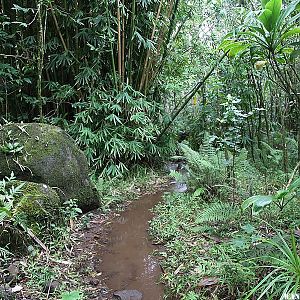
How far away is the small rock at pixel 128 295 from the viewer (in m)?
2.07

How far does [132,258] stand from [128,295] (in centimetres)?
52

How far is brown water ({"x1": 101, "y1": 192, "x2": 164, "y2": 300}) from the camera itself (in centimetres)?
222

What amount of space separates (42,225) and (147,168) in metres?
2.55

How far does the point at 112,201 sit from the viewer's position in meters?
3.78

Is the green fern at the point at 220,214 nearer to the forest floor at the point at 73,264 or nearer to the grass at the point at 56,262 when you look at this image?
the forest floor at the point at 73,264

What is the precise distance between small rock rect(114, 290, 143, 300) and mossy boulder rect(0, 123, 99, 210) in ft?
4.01

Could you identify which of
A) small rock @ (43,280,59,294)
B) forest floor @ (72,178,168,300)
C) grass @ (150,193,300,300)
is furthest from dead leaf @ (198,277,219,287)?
small rock @ (43,280,59,294)

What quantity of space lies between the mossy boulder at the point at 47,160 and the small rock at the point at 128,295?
122 centimetres

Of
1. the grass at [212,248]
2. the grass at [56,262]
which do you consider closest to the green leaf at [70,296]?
the grass at [56,262]

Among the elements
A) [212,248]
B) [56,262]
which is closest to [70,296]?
[56,262]

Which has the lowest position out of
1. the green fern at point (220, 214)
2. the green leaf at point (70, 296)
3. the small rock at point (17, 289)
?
the small rock at point (17, 289)

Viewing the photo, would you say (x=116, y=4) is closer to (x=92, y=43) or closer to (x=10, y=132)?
(x=92, y=43)

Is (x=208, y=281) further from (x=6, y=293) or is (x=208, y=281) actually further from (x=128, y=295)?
(x=6, y=293)

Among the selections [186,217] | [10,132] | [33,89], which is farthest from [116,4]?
[186,217]
